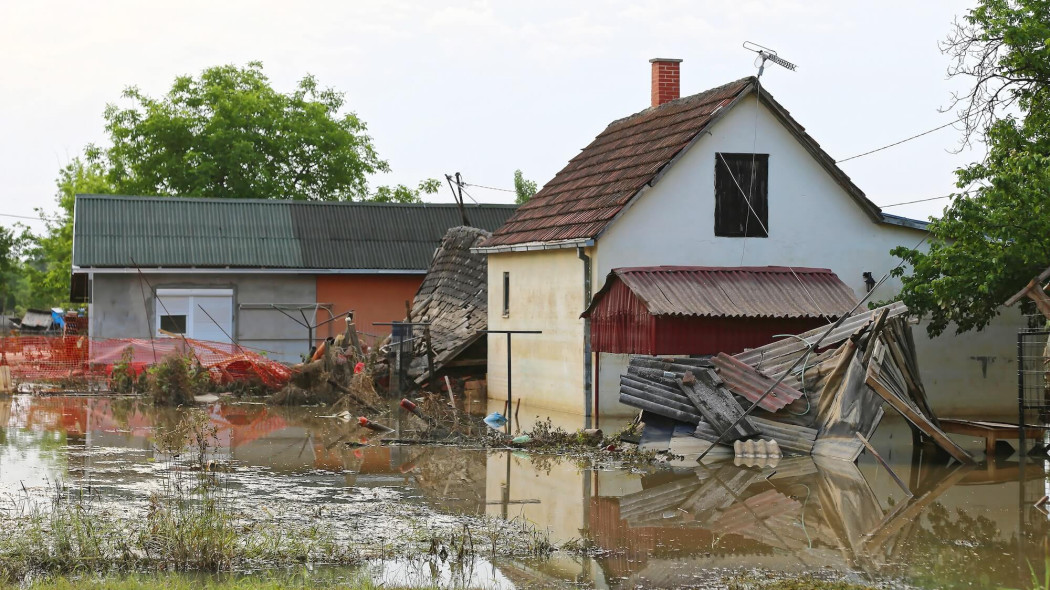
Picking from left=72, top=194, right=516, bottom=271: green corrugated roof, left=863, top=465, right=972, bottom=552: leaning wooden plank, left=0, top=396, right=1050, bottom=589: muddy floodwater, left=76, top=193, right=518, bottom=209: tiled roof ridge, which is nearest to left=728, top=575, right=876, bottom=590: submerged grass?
left=0, top=396, right=1050, bottom=589: muddy floodwater

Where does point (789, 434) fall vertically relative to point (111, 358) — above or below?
below

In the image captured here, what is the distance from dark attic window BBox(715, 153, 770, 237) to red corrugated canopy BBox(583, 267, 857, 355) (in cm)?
92

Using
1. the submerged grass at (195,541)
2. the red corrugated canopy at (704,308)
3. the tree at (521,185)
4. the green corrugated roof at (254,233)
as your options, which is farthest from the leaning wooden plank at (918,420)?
the tree at (521,185)

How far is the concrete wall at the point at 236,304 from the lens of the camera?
108ft

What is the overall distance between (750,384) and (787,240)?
6296mm

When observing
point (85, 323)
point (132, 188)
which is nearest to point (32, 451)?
point (85, 323)

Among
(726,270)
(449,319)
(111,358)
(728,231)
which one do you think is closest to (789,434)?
(726,270)

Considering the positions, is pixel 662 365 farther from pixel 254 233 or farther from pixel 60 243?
pixel 60 243

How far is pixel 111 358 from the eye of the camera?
29.0 meters

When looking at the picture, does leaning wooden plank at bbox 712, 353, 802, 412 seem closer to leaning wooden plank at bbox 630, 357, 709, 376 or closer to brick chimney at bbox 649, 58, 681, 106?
leaning wooden plank at bbox 630, 357, 709, 376

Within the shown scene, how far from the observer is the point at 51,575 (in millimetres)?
9383

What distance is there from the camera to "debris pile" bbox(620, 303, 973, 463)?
16.5 m

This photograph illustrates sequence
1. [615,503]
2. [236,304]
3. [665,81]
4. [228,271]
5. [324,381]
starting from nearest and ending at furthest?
[615,503] < [324,381] < [665,81] < [228,271] < [236,304]

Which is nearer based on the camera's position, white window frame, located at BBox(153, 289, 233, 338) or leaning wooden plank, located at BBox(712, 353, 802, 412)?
leaning wooden plank, located at BBox(712, 353, 802, 412)
